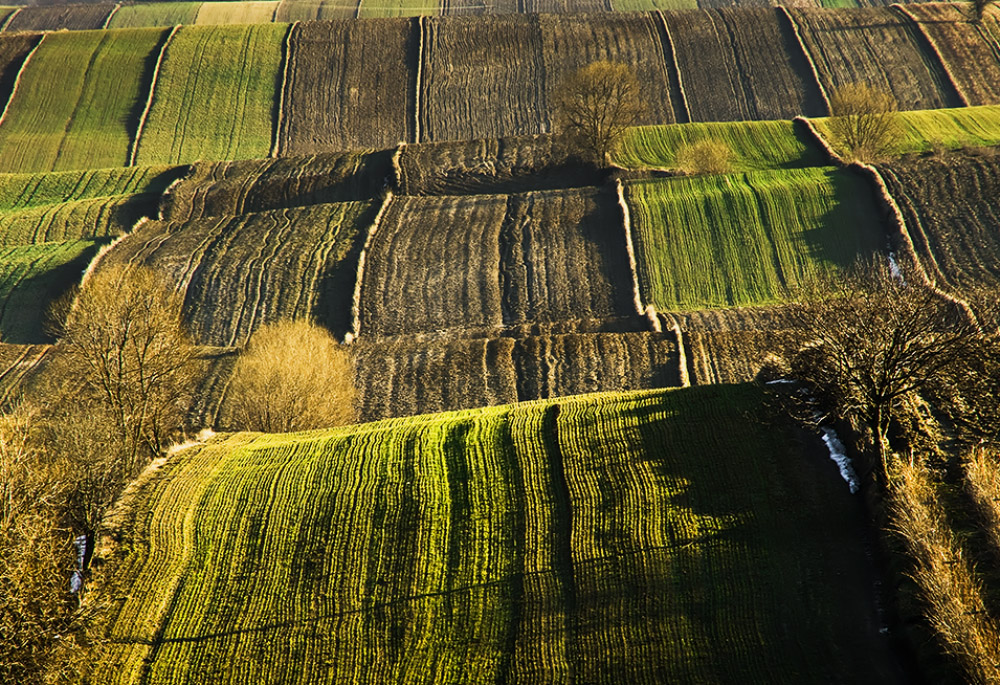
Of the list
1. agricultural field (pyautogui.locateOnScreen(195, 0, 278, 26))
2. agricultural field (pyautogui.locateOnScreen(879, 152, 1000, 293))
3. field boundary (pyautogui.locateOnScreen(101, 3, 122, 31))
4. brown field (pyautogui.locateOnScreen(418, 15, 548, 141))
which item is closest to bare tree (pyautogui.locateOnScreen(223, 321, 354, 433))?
agricultural field (pyautogui.locateOnScreen(879, 152, 1000, 293))

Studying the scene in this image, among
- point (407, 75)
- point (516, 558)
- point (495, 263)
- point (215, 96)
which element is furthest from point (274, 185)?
point (516, 558)

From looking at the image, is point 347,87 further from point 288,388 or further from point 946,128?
point 946,128

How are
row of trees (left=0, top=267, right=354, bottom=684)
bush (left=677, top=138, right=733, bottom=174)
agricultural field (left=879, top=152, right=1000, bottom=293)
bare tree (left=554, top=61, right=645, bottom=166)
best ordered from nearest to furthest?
1. row of trees (left=0, top=267, right=354, bottom=684)
2. agricultural field (left=879, top=152, right=1000, bottom=293)
3. bare tree (left=554, top=61, right=645, bottom=166)
4. bush (left=677, top=138, right=733, bottom=174)

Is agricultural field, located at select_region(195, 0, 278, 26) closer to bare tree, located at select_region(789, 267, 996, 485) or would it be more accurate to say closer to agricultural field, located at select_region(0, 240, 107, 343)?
agricultural field, located at select_region(0, 240, 107, 343)

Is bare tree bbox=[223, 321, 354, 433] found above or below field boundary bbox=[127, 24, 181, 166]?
below

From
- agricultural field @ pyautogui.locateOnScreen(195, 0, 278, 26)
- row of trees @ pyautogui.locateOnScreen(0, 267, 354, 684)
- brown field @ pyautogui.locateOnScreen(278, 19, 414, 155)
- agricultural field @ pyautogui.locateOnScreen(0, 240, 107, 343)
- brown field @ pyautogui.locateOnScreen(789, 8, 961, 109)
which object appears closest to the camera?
row of trees @ pyautogui.locateOnScreen(0, 267, 354, 684)

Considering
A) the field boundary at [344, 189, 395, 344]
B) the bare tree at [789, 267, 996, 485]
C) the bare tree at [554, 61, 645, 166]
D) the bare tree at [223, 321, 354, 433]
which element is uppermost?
the bare tree at [554, 61, 645, 166]

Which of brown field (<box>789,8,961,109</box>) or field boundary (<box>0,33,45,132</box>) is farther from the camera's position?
field boundary (<box>0,33,45,132</box>)
